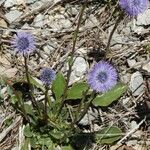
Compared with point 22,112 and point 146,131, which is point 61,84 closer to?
point 22,112

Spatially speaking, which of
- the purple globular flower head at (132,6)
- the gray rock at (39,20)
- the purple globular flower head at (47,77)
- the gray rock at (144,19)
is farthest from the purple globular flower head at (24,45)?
the gray rock at (144,19)

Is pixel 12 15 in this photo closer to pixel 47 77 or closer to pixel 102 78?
pixel 47 77

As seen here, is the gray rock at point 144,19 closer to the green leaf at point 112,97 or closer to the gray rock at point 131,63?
the gray rock at point 131,63

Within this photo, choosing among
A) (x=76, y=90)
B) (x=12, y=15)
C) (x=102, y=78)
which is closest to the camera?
(x=102, y=78)

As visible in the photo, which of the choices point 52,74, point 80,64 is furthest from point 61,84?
point 52,74

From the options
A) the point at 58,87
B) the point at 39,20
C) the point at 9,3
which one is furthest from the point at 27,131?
the point at 9,3

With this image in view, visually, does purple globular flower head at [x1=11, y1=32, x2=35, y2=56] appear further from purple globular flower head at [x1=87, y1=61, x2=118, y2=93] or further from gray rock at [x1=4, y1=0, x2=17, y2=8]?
gray rock at [x1=4, y1=0, x2=17, y2=8]

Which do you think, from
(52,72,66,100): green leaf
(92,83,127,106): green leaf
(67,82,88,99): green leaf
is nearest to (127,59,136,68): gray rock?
(92,83,127,106): green leaf
